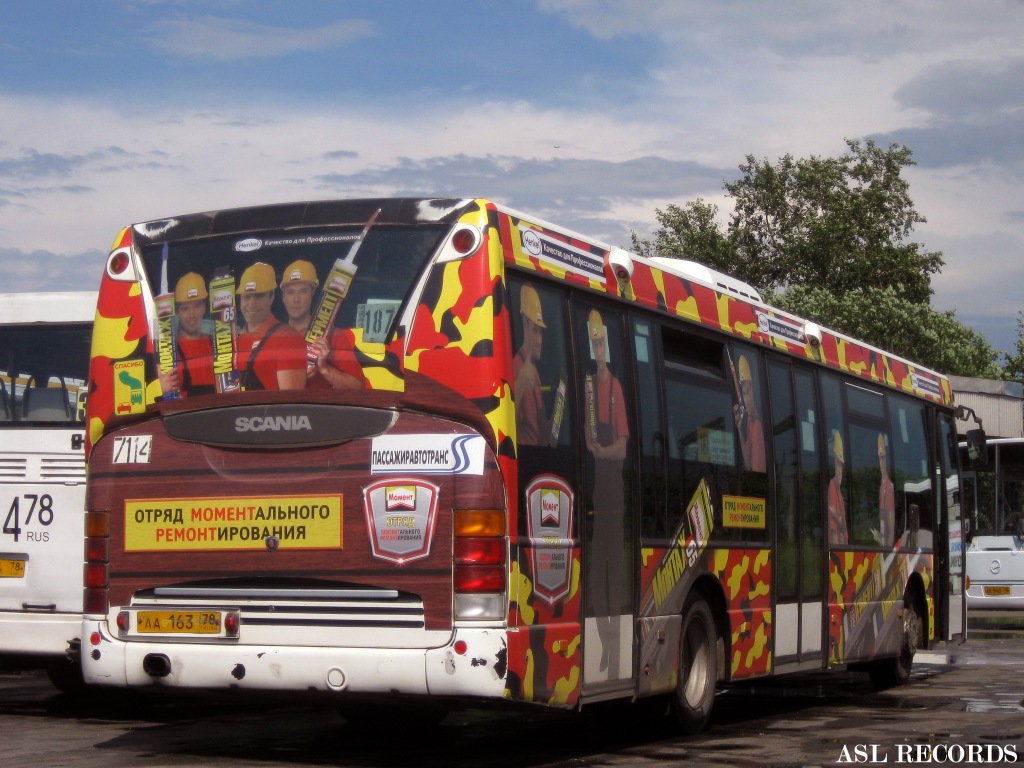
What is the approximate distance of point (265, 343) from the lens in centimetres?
867

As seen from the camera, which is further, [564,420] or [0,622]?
[0,622]

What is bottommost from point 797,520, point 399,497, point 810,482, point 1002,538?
point 1002,538

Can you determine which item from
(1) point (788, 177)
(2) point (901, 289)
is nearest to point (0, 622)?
(2) point (901, 289)

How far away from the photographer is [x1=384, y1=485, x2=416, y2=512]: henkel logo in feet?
27.1

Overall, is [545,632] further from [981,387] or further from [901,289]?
[901,289]

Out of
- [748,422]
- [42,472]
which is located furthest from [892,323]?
[42,472]

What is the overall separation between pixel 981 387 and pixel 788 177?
56.3ft

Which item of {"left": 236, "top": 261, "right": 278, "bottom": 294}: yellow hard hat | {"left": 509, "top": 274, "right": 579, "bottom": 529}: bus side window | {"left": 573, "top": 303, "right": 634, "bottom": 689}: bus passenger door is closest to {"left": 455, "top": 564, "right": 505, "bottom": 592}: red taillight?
{"left": 509, "top": 274, "right": 579, "bottom": 529}: bus side window

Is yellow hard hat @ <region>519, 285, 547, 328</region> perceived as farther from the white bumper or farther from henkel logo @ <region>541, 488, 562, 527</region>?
the white bumper

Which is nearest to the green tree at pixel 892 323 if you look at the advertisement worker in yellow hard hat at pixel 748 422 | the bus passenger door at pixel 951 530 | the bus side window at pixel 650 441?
the bus passenger door at pixel 951 530

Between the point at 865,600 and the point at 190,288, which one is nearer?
the point at 190,288

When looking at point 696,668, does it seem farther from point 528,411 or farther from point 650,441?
point 528,411

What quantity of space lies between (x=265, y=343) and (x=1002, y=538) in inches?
932

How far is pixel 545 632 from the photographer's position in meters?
8.38
